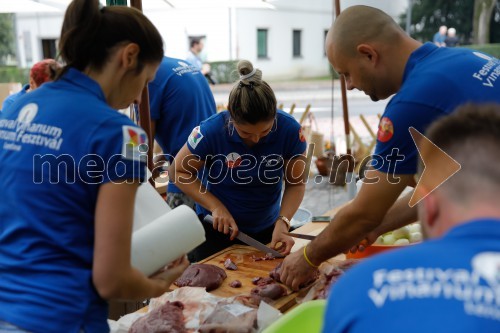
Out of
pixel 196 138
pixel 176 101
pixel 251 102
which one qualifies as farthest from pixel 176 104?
pixel 251 102

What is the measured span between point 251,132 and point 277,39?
2173 centimetres

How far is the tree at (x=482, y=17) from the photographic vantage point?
20.3m

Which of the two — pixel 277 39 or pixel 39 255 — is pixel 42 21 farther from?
pixel 39 255

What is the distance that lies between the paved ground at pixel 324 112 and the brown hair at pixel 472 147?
5.31 meters

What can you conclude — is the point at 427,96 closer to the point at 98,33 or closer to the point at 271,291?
the point at 271,291

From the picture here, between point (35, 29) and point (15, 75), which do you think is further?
point (35, 29)

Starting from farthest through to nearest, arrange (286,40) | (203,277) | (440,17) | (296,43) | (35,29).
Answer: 1. (440,17)
2. (296,43)
3. (286,40)
4. (35,29)
5. (203,277)

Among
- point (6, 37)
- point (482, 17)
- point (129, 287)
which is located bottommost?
point (6, 37)

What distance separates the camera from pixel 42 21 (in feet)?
66.4

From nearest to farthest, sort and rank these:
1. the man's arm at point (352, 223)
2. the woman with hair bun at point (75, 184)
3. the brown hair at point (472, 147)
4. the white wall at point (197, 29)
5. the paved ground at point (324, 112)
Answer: the brown hair at point (472, 147) → the woman with hair bun at point (75, 184) → the man's arm at point (352, 223) → the paved ground at point (324, 112) → the white wall at point (197, 29)

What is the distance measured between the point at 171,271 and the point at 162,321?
0.35 meters

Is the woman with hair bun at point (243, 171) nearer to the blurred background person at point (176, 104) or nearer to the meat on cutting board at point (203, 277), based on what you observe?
the meat on cutting board at point (203, 277)

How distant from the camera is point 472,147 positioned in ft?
2.97

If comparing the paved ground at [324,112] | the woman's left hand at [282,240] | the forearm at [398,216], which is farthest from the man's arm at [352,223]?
the paved ground at [324,112]
